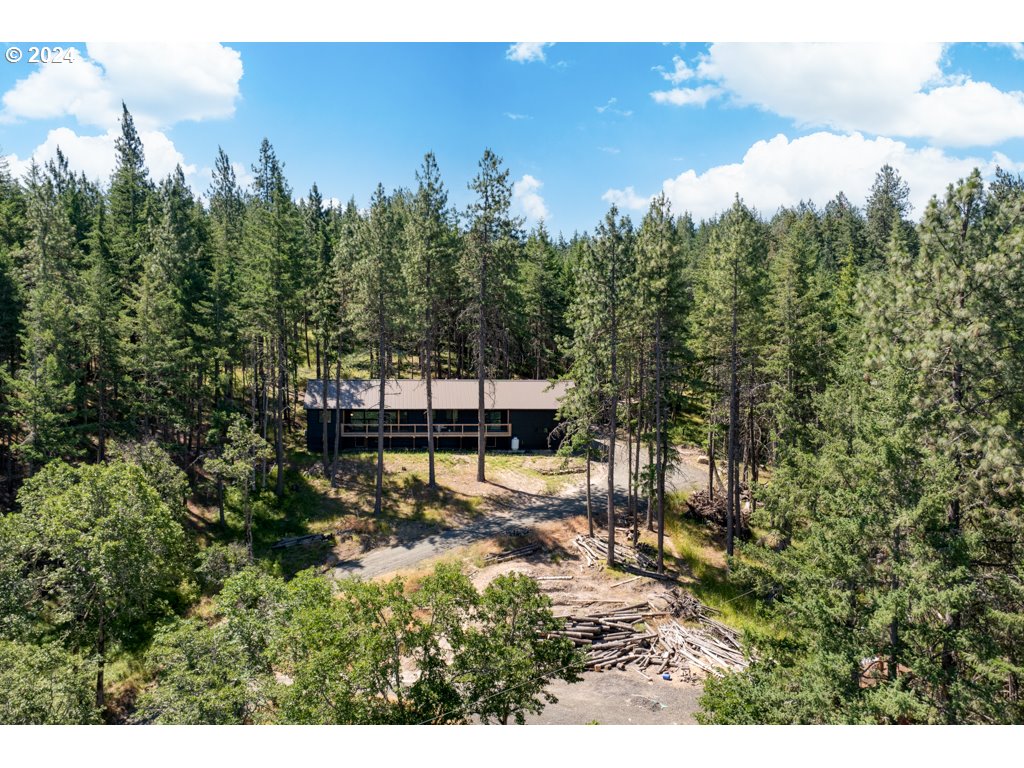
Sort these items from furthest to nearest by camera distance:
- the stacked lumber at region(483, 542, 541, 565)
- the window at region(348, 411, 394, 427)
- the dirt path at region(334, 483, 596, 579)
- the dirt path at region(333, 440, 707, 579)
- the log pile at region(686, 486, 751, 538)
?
the window at region(348, 411, 394, 427) → the log pile at region(686, 486, 751, 538) → the dirt path at region(333, 440, 707, 579) → the dirt path at region(334, 483, 596, 579) → the stacked lumber at region(483, 542, 541, 565)

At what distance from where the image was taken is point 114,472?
18.6 m

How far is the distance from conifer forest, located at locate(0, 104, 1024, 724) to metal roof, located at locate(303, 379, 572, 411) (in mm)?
3166

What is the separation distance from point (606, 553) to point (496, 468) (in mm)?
11300

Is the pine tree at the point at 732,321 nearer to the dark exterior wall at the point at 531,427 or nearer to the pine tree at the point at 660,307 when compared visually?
the pine tree at the point at 660,307

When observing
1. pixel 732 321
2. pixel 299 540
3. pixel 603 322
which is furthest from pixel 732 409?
pixel 299 540

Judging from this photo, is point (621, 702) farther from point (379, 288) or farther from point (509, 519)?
point (379, 288)

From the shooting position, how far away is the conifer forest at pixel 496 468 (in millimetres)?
11609

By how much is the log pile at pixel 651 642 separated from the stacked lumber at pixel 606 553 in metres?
3.35

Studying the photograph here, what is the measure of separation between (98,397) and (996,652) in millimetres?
36078

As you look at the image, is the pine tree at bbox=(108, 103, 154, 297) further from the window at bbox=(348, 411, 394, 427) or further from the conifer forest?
the window at bbox=(348, 411, 394, 427)

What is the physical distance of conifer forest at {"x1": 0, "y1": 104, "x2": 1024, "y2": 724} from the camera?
38.1 ft

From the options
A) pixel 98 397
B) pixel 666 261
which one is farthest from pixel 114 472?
pixel 666 261

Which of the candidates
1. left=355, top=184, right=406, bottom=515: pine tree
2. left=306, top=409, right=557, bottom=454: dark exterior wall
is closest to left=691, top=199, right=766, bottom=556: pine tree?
left=306, top=409, right=557, bottom=454: dark exterior wall

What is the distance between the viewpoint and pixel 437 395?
129ft
